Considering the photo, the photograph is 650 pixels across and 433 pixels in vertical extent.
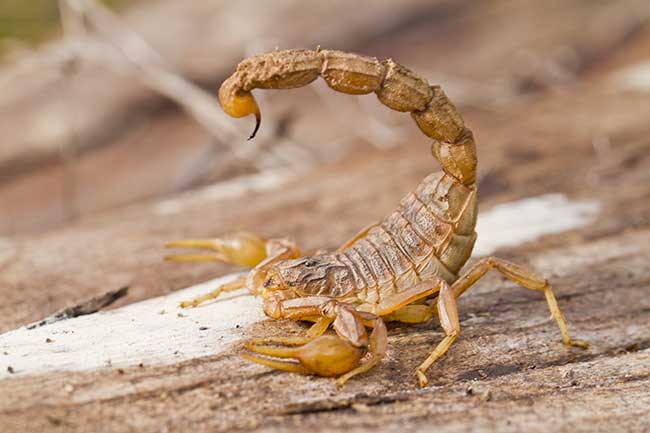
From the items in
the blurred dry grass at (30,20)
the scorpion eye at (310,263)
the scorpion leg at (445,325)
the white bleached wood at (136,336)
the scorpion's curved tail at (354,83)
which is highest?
the blurred dry grass at (30,20)

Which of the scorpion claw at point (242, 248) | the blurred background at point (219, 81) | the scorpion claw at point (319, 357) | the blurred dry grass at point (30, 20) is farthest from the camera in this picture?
the blurred dry grass at point (30, 20)

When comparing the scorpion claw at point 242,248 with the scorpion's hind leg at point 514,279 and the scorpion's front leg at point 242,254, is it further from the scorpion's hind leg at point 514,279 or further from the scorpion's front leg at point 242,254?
the scorpion's hind leg at point 514,279

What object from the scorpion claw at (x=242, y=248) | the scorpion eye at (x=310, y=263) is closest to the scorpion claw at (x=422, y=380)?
the scorpion eye at (x=310, y=263)

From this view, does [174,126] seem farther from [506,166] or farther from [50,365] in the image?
[50,365]

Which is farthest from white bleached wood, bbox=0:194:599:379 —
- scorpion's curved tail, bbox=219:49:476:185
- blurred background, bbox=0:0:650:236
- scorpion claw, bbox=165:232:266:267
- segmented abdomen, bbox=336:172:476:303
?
blurred background, bbox=0:0:650:236

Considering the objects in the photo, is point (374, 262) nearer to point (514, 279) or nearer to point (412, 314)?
point (412, 314)

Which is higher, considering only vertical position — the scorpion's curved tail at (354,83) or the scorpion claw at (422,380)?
the scorpion's curved tail at (354,83)

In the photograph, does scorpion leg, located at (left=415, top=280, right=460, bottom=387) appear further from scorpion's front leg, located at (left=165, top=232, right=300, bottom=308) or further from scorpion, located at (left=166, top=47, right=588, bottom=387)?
scorpion's front leg, located at (left=165, top=232, right=300, bottom=308)

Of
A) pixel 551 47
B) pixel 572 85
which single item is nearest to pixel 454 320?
pixel 572 85
